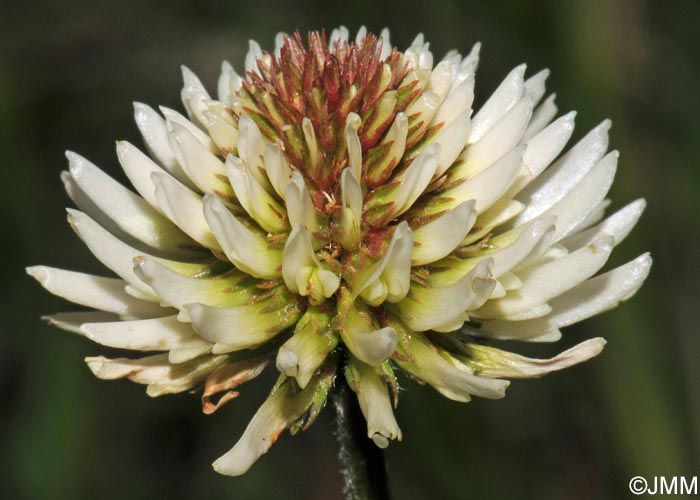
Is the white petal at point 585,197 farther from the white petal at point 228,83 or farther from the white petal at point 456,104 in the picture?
the white petal at point 228,83

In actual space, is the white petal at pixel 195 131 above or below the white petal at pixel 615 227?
above

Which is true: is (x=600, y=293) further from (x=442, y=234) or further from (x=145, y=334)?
(x=145, y=334)

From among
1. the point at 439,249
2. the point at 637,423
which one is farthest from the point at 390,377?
the point at 637,423

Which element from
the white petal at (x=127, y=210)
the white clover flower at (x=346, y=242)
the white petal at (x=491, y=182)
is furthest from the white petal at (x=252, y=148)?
the white petal at (x=491, y=182)

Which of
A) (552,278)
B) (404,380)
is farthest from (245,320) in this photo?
(404,380)

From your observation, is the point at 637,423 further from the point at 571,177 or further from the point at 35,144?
the point at 35,144

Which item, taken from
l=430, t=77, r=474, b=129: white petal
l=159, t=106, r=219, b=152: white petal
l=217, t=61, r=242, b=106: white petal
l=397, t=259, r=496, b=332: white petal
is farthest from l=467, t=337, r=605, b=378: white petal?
l=217, t=61, r=242, b=106: white petal
